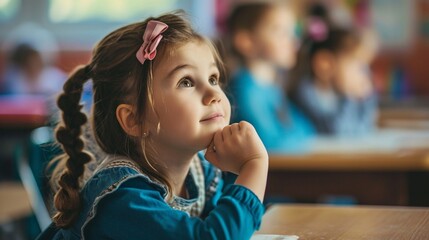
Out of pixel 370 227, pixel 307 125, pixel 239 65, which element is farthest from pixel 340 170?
pixel 370 227

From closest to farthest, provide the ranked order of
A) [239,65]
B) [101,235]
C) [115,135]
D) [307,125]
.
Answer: [101,235]
[115,135]
[239,65]
[307,125]

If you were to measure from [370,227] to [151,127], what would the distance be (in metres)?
0.37

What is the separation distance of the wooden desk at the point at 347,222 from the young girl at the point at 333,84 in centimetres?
243

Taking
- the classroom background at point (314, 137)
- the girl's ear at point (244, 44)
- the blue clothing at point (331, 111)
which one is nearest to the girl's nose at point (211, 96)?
the classroom background at point (314, 137)

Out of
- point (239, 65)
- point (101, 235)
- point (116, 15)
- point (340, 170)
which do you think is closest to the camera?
point (101, 235)

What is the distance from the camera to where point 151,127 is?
1.21m

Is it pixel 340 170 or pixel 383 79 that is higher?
pixel 340 170

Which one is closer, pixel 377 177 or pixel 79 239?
pixel 79 239

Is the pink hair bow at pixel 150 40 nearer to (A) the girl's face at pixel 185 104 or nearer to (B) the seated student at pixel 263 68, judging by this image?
(A) the girl's face at pixel 185 104

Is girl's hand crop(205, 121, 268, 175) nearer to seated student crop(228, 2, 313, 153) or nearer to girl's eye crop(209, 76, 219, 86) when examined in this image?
girl's eye crop(209, 76, 219, 86)

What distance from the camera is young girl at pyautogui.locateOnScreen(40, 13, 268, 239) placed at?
1.09 metres

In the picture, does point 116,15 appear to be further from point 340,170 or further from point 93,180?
point 93,180

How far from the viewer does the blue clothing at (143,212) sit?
1.06 metres

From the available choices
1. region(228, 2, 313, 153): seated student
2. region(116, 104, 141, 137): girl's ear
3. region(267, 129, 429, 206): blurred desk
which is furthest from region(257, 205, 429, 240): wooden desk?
region(228, 2, 313, 153): seated student
